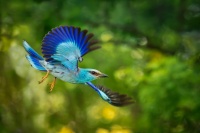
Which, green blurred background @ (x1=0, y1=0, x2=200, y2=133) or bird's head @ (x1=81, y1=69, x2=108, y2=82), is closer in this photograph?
bird's head @ (x1=81, y1=69, x2=108, y2=82)

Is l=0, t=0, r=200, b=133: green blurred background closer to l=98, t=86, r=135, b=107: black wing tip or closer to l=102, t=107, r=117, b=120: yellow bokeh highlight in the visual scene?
l=102, t=107, r=117, b=120: yellow bokeh highlight

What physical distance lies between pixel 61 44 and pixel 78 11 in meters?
5.19

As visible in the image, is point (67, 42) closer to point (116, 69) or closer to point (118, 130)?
point (116, 69)

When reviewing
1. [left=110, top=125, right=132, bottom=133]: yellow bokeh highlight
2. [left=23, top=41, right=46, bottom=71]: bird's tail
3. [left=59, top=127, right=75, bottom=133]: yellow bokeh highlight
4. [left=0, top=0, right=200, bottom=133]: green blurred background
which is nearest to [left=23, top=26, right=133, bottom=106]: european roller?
[left=23, top=41, right=46, bottom=71]: bird's tail

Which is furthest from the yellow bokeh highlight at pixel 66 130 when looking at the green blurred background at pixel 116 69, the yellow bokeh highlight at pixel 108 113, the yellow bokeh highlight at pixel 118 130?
the yellow bokeh highlight at pixel 118 130

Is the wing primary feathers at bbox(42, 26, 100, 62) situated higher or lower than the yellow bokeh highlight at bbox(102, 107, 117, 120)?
lower

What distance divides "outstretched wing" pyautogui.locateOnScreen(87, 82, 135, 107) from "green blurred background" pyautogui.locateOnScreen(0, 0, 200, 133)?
3.52 metres

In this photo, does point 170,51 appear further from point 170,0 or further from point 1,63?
point 1,63

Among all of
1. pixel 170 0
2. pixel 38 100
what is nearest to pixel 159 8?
pixel 170 0

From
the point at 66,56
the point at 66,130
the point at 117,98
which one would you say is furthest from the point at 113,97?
the point at 66,130

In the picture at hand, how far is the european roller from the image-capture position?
1039 millimetres

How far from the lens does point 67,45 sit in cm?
109

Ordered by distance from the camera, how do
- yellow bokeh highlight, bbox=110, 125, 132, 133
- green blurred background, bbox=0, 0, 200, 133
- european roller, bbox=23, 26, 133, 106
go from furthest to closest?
yellow bokeh highlight, bbox=110, 125, 132, 133 → green blurred background, bbox=0, 0, 200, 133 → european roller, bbox=23, 26, 133, 106

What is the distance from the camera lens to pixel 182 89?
5805 millimetres
